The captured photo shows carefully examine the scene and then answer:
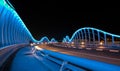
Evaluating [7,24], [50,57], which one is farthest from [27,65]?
[7,24]

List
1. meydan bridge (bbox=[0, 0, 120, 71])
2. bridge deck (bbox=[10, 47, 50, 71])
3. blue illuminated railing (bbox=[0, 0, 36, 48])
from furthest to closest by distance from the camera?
1. blue illuminated railing (bbox=[0, 0, 36, 48])
2. bridge deck (bbox=[10, 47, 50, 71])
3. meydan bridge (bbox=[0, 0, 120, 71])

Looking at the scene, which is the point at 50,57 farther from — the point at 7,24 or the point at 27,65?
the point at 7,24

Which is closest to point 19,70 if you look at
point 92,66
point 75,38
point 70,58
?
point 70,58

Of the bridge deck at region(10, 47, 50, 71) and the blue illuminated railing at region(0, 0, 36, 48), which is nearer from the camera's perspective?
the bridge deck at region(10, 47, 50, 71)

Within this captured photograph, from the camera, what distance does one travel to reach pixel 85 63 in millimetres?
6098

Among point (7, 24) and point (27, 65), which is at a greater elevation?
point (7, 24)

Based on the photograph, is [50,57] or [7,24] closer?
[50,57]

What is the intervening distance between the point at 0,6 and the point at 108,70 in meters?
23.3

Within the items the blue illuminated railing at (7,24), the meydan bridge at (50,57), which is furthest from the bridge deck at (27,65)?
the blue illuminated railing at (7,24)

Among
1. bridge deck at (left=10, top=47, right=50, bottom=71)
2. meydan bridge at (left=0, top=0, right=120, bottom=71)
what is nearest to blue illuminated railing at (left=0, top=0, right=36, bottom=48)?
meydan bridge at (left=0, top=0, right=120, bottom=71)

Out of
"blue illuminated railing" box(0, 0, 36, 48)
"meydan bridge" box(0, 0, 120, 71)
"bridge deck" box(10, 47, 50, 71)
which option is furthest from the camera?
"blue illuminated railing" box(0, 0, 36, 48)

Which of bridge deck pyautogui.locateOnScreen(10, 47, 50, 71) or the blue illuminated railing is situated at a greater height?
the blue illuminated railing

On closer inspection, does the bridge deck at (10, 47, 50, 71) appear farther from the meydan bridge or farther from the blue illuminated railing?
the blue illuminated railing

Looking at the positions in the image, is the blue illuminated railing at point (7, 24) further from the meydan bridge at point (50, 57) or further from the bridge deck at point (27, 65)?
the bridge deck at point (27, 65)
